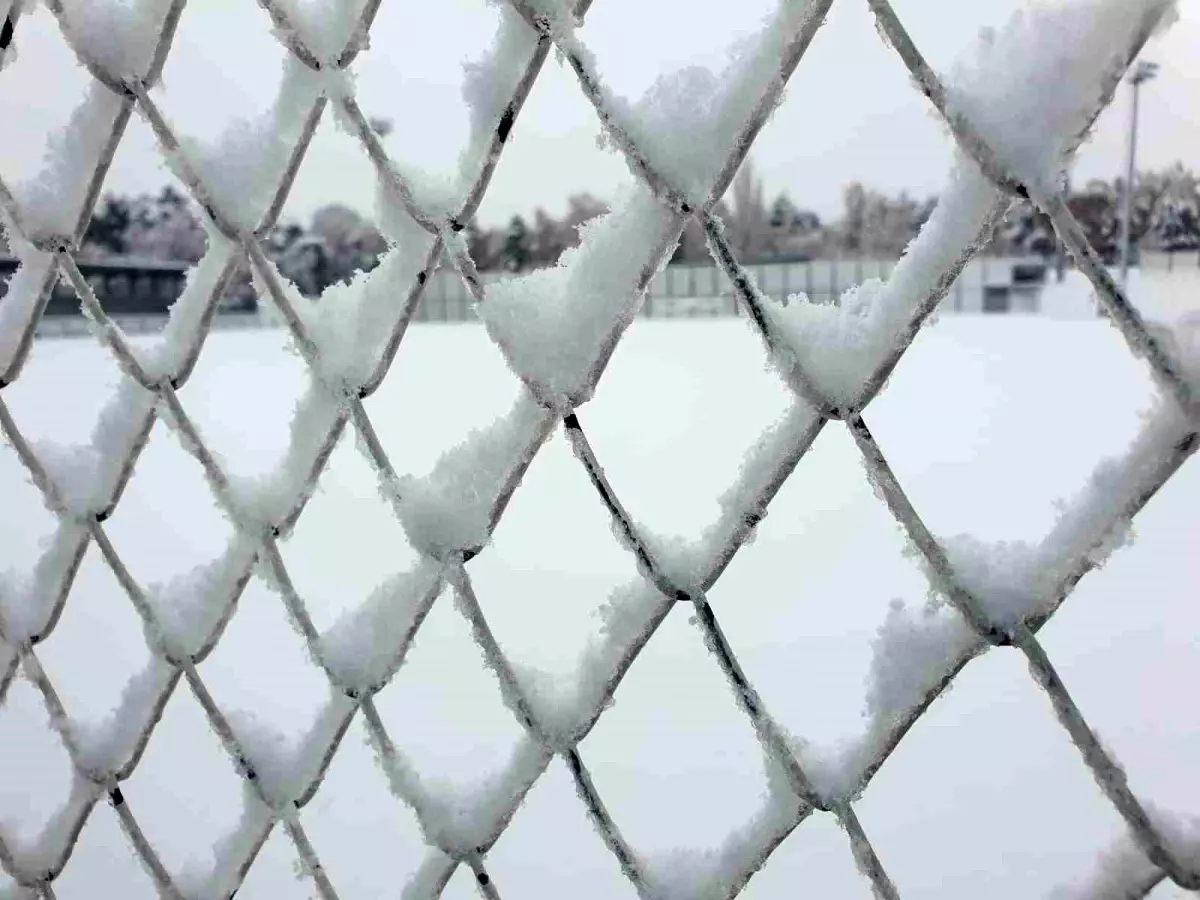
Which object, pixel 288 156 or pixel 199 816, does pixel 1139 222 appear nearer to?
pixel 288 156

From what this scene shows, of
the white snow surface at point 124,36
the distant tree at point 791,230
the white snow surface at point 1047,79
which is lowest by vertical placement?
the white snow surface at point 1047,79

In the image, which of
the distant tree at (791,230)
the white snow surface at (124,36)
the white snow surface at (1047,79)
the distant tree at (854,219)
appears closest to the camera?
the white snow surface at (1047,79)

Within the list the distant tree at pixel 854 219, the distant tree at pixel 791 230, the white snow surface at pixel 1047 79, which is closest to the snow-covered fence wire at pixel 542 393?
the white snow surface at pixel 1047 79

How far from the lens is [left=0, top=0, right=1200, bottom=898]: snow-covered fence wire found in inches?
13.5

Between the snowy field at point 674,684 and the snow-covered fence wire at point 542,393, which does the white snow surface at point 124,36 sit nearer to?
the snow-covered fence wire at point 542,393

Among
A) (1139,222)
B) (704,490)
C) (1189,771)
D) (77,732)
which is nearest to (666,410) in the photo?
(704,490)

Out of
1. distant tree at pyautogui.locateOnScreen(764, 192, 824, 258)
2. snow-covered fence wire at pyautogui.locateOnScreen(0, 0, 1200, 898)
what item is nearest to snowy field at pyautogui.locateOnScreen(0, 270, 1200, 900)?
snow-covered fence wire at pyautogui.locateOnScreen(0, 0, 1200, 898)

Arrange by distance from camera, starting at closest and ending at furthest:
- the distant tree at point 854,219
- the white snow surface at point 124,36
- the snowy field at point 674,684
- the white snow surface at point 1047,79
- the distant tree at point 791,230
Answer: the white snow surface at point 1047,79, the white snow surface at point 124,36, the snowy field at point 674,684, the distant tree at point 791,230, the distant tree at point 854,219

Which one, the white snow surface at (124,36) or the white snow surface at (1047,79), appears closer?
the white snow surface at (1047,79)

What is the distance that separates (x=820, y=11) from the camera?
35cm

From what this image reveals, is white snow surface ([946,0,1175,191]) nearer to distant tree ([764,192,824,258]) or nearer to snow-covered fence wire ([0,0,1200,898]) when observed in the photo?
snow-covered fence wire ([0,0,1200,898])

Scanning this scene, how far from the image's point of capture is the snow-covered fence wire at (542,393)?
343 mm

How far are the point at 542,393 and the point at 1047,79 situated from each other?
0.84ft

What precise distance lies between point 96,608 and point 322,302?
186 centimetres
